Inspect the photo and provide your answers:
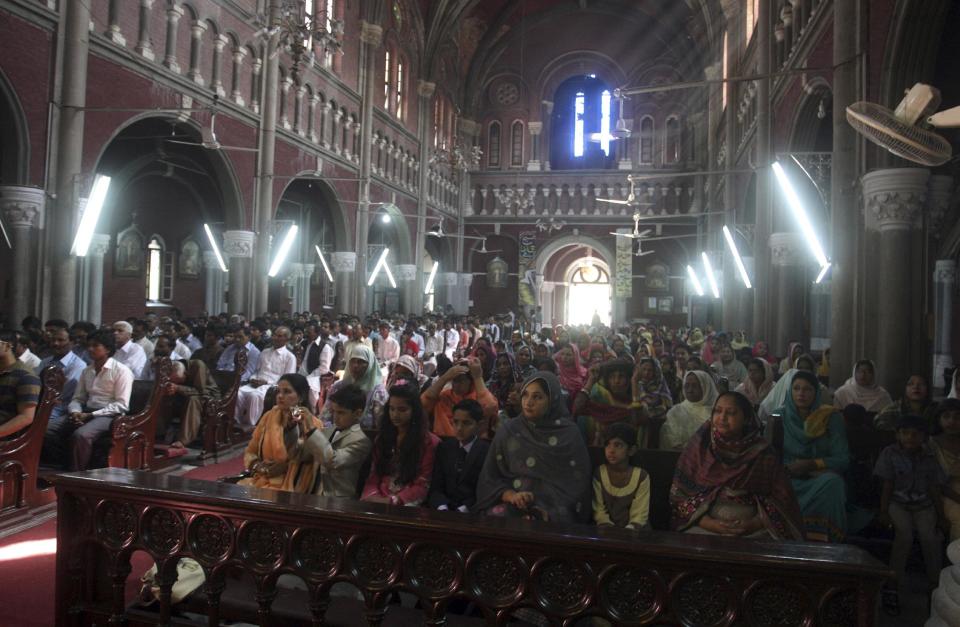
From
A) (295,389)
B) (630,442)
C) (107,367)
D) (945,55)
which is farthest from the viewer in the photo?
(945,55)

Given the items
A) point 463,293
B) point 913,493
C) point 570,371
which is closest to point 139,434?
point 570,371

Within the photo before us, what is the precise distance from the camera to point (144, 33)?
1212 centimetres

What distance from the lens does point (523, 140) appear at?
2947 centimetres

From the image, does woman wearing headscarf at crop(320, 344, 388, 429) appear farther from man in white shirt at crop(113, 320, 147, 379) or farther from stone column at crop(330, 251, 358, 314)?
stone column at crop(330, 251, 358, 314)

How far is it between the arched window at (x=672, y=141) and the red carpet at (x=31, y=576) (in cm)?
2642

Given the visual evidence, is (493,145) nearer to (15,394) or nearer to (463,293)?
(463,293)

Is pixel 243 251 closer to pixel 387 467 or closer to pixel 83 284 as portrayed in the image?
pixel 83 284

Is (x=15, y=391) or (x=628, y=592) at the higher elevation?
(x=15, y=391)

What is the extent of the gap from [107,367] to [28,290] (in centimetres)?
459

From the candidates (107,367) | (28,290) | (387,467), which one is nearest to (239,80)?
(28,290)

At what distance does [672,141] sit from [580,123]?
384cm

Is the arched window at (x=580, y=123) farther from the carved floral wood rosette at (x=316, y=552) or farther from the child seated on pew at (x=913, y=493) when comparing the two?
the carved floral wood rosette at (x=316, y=552)

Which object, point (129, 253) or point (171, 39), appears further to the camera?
point (129, 253)

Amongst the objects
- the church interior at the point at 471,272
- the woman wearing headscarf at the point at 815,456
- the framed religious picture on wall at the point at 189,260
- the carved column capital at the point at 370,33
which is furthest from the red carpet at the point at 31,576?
the carved column capital at the point at 370,33
